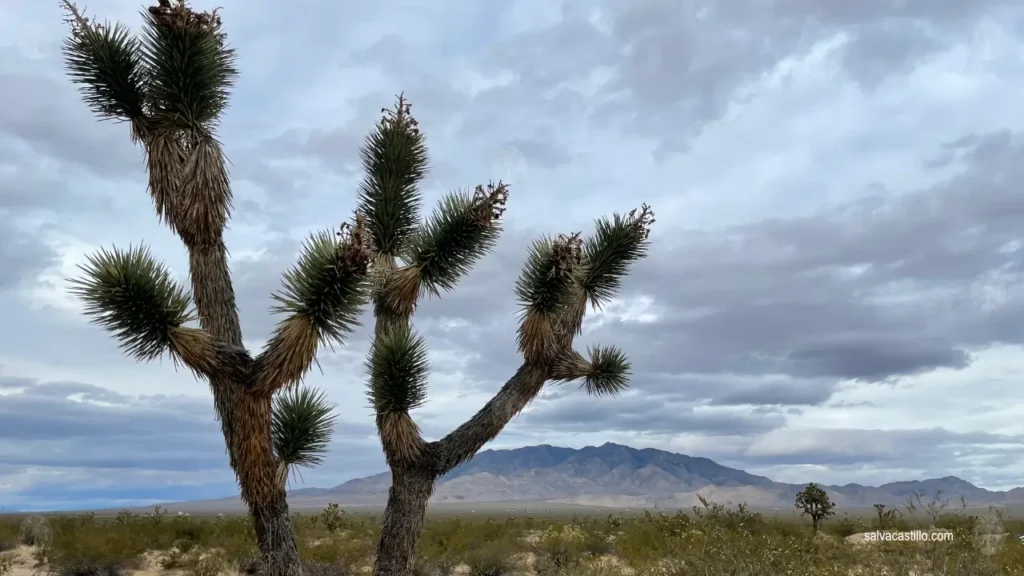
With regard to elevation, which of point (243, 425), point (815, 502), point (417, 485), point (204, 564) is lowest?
point (204, 564)

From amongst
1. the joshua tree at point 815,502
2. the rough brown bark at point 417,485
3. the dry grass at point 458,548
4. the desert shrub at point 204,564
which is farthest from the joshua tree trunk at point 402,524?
the joshua tree at point 815,502

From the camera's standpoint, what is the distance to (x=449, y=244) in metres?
10.9

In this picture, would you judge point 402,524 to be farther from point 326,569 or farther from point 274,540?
point 326,569

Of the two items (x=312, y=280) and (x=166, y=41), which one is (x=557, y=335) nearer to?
(x=312, y=280)

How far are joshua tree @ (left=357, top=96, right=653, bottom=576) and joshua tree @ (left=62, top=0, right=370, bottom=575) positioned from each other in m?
1.11

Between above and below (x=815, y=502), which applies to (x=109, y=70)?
above

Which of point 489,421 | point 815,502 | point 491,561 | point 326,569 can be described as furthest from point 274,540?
point 815,502

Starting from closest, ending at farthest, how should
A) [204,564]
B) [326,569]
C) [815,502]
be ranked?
[326,569] → [204,564] → [815,502]

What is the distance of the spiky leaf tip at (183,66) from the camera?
9320mm

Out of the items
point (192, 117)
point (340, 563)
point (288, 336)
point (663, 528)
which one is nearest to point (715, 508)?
point (288, 336)

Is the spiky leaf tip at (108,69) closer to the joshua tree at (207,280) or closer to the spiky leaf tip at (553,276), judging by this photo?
the joshua tree at (207,280)

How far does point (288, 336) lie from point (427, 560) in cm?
1092

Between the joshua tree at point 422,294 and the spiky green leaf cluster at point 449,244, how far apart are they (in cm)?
1

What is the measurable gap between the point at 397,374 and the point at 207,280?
2.34 metres
